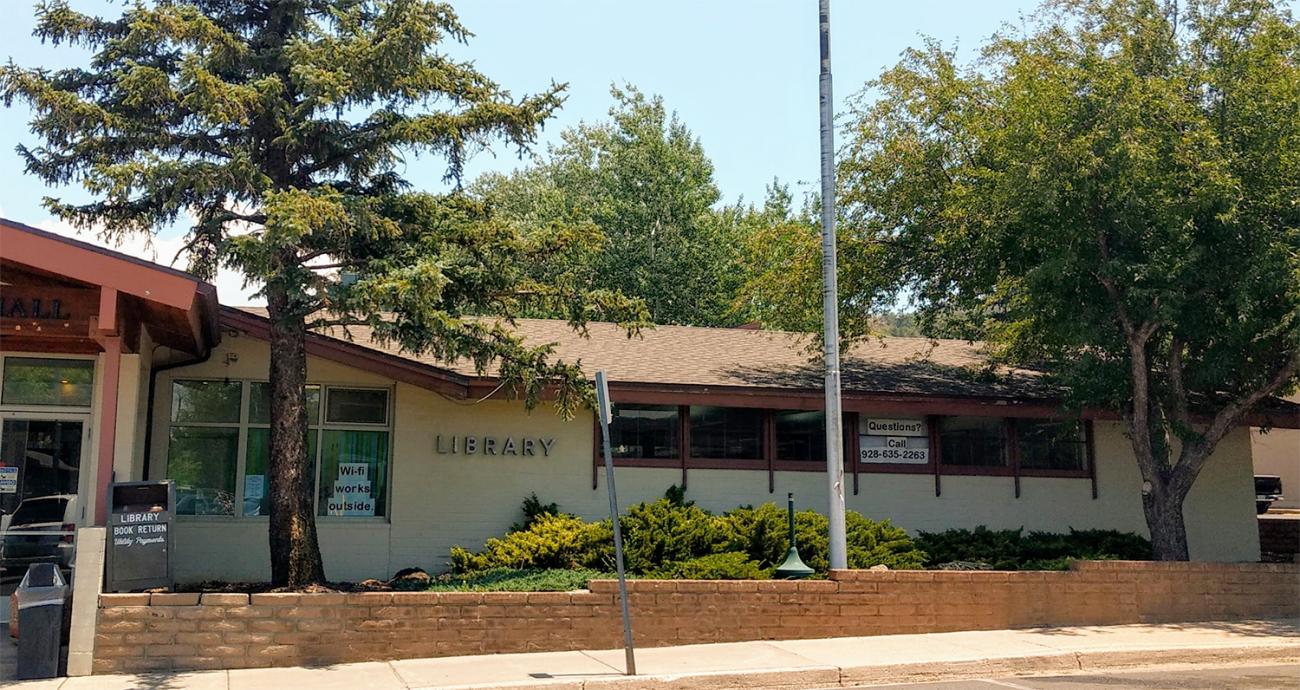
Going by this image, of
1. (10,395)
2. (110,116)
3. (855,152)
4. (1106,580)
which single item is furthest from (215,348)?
(1106,580)

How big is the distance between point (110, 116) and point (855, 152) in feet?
37.3

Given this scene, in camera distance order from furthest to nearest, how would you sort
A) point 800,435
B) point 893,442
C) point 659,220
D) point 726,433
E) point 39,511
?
point 659,220 < point 893,442 < point 800,435 < point 726,433 < point 39,511

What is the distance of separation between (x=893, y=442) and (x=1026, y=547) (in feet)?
8.87

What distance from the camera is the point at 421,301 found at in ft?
34.3

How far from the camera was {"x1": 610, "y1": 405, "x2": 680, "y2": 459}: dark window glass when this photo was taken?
16.4m

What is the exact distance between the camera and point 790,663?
425 inches

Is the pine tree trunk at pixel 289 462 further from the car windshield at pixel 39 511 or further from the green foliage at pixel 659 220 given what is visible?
the green foliage at pixel 659 220

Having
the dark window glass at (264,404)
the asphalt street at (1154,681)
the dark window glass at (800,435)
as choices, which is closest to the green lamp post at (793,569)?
the asphalt street at (1154,681)

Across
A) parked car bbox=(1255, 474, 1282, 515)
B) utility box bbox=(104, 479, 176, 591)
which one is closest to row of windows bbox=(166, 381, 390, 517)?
utility box bbox=(104, 479, 176, 591)

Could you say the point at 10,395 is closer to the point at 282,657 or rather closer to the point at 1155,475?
the point at 282,657

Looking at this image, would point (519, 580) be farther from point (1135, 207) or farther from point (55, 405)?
point (1135, 207)

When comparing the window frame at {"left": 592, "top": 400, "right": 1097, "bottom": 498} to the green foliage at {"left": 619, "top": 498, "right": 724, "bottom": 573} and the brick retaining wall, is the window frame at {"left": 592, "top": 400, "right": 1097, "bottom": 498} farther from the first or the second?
the brick retaining wall

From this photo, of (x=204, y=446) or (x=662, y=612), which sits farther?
(x=204, y=446)

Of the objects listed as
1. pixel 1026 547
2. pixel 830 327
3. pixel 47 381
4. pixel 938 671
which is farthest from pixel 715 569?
pixel 47 381
